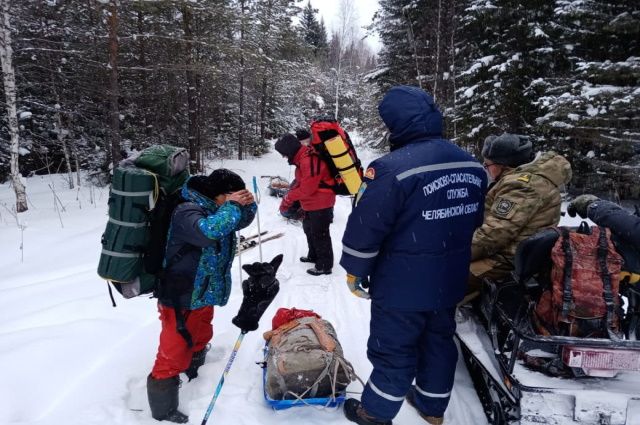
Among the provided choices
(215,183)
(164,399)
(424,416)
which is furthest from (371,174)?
(164,399)

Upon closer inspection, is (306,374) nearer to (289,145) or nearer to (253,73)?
(289,145)

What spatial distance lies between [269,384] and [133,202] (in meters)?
1.71

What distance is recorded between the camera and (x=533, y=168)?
3.27 meters

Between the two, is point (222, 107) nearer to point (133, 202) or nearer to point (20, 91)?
point (20, 91)

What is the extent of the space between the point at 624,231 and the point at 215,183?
9.32 feet

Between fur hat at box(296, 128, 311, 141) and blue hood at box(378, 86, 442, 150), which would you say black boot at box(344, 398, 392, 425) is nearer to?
blue hood at box(378, 86, 442, 150)

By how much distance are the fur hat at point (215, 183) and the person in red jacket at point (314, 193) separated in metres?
2.61

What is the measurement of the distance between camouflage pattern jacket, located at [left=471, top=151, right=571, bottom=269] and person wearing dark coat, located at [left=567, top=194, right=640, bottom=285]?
16.3 inches

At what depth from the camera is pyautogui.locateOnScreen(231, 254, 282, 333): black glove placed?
3170 millimetres

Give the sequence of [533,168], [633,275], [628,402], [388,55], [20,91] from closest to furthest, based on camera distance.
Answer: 1. [628,402]
2. [633,275]
3. [533,168]
4. [20,91]
5. [388,55]

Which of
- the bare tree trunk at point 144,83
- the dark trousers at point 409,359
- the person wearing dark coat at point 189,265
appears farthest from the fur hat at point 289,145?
the bare tree trunk at point 144,83

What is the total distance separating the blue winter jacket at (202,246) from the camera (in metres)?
2.75

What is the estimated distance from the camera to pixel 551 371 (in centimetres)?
257

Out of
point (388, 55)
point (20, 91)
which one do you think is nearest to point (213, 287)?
→ point (20, 91)
